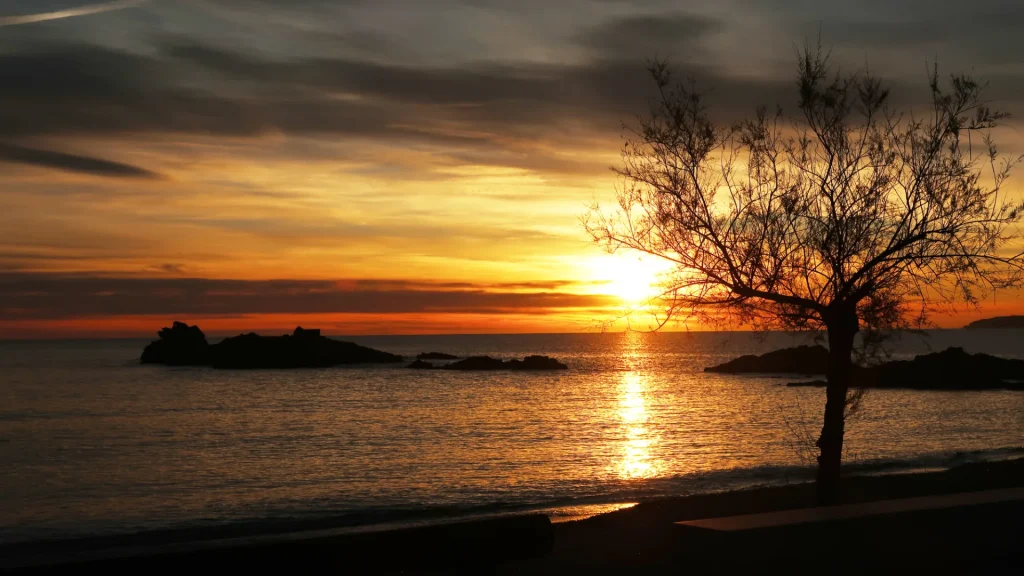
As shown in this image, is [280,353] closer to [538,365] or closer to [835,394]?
[538,365]

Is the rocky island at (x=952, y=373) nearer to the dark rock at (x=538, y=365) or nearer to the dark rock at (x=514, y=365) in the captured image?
the dark rock at (x=538, y=365)

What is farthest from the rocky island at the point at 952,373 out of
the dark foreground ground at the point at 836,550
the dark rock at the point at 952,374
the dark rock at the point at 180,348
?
the dark rock at the point at 180,348

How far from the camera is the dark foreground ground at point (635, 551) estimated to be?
9047 mm

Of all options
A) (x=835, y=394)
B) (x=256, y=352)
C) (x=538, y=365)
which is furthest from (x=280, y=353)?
(x=835, y=394)

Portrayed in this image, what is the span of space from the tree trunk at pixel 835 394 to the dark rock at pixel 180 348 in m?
141

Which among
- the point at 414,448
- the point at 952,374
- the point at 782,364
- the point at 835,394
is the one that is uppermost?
the point at 835,394

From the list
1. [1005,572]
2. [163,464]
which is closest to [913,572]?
[1005,572]

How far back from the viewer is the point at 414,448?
39375 mm

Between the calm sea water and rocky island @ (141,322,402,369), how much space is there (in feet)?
202

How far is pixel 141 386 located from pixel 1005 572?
94880 millimetres

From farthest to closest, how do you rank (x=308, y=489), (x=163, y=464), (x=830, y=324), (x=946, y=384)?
(x=946, y=384) → (x=163, y=464) → (x=308, y=489) → (x=830, y=324)

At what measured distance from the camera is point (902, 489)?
22.6 metres

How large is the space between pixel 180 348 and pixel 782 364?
328 feet

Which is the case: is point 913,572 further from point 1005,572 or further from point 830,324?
point 830,324
